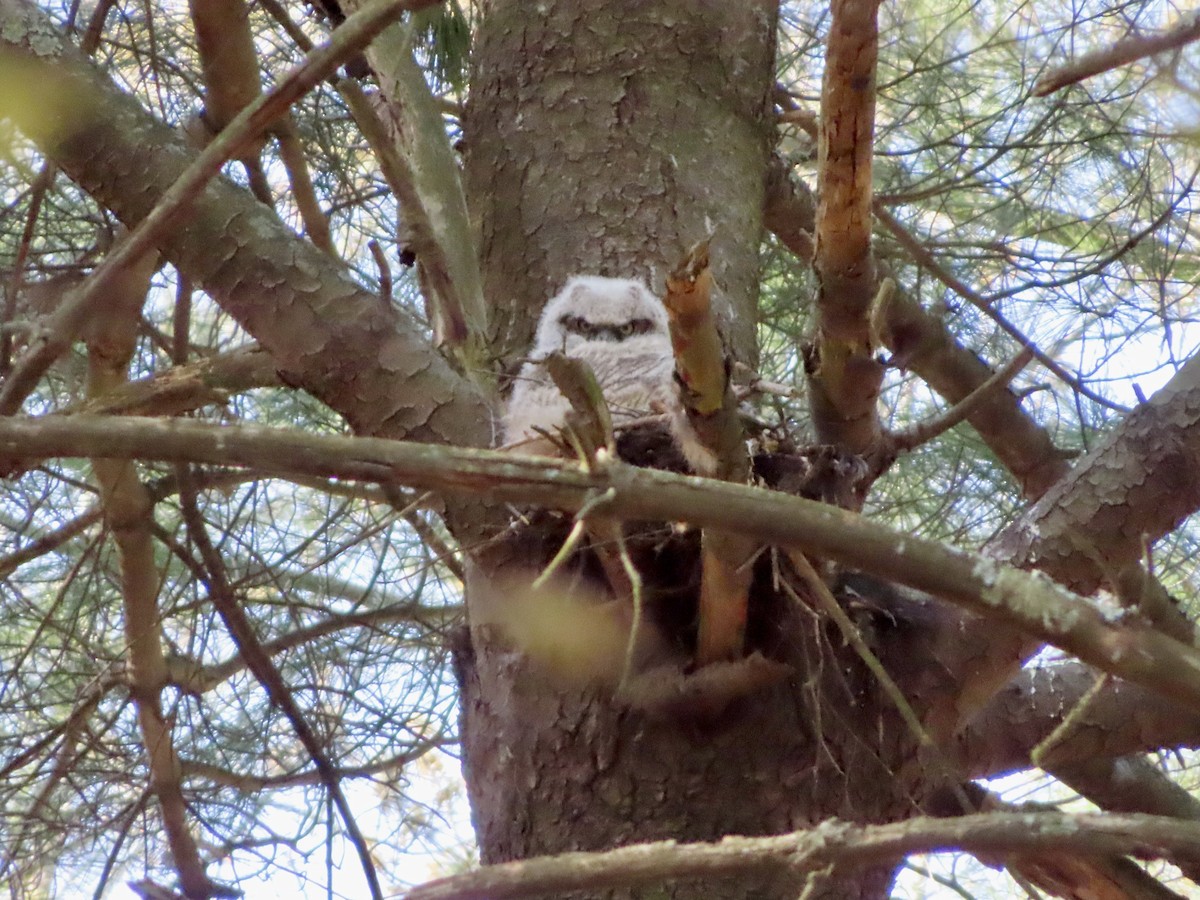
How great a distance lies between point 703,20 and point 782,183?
0.31 metres

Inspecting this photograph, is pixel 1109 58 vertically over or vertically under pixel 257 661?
under

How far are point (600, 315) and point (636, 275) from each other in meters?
0.13

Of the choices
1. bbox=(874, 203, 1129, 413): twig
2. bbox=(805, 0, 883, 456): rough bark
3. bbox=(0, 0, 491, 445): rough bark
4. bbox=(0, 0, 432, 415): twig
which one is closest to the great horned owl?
Answer: bbox=(0, 0, 491, 445): rough bark

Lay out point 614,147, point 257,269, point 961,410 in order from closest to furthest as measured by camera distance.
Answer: point 961,410
point 257,269
point 614,147

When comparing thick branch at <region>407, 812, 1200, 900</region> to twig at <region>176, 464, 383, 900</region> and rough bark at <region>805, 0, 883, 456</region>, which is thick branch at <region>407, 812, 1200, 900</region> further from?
twig at <region>176, 464, 383, 900</region>

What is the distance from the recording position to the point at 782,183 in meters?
2.24

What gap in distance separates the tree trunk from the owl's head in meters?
0.03

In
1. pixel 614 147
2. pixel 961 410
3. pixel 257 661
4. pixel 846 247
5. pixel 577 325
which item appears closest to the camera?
pixel 846 247

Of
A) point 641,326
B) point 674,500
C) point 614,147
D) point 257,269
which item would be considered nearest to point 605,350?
point 641,326

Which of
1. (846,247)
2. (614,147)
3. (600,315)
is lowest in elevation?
(846,247)

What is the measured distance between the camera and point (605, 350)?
2176mm

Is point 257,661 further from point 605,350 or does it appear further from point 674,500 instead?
point 674,500

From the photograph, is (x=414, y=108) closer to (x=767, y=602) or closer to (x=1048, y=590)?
(x=767, y=602)

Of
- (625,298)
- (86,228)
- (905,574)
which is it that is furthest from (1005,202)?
(905,574)
